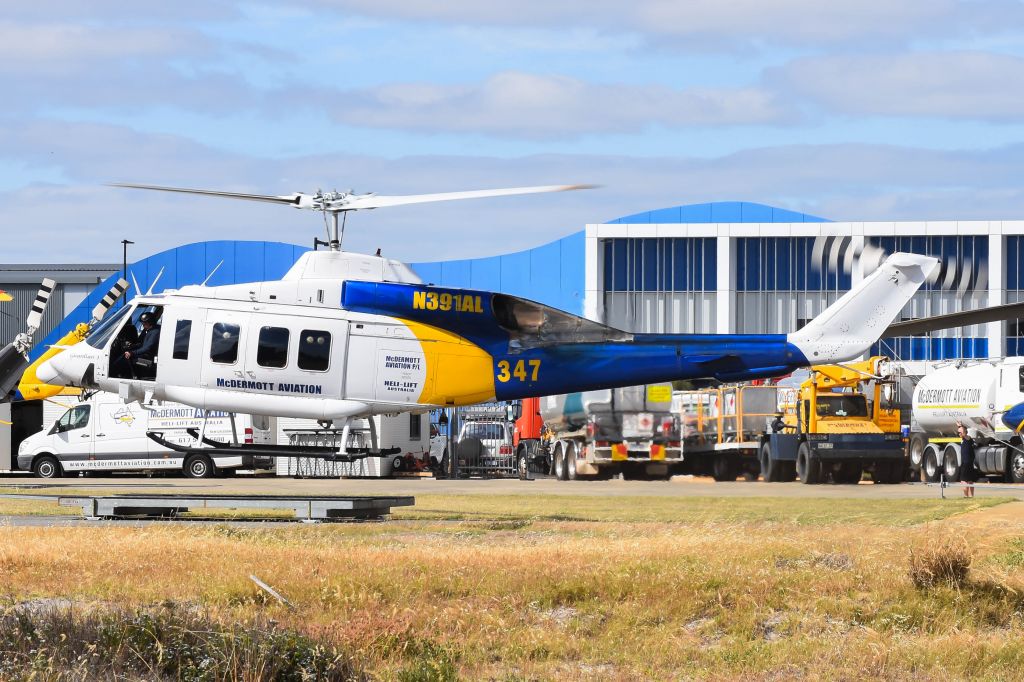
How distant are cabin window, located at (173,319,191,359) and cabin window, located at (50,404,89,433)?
27.6 meters

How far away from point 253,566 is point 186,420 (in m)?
32.4

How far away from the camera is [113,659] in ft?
30.1

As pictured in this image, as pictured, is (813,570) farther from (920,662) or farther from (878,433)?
(878,433)

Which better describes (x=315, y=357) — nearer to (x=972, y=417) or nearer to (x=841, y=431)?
(x=841, y=431)

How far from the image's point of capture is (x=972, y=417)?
4028cm

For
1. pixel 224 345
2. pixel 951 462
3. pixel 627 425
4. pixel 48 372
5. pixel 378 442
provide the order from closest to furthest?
pixel 224 345 → pixel 48 372 → pixel 951 462 → pixel 627 425 → pixel 378 442

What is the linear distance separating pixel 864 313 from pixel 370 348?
24.6 feet

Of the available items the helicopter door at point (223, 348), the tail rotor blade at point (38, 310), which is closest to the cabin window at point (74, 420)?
the tail rotor blade at point (38, 310)

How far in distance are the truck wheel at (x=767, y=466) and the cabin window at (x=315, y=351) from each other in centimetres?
2127

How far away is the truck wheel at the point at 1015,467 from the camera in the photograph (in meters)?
38.3

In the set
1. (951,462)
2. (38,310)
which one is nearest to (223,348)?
(38,310)

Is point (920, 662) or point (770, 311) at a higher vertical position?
point (770, 311)

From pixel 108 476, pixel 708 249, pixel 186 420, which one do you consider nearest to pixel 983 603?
pixel 186 420

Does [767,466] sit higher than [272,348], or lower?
lower
